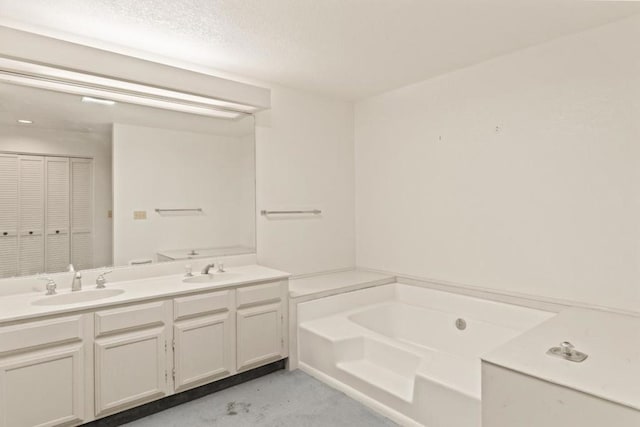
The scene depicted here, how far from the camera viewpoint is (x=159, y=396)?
7.43 ft

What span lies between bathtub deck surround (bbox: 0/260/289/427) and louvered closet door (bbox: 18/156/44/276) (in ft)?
0.68

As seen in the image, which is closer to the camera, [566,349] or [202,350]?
[566,349]

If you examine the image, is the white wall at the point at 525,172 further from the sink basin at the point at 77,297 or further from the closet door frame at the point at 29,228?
the closet door frame at the point at 29,228

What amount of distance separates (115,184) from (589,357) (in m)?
2.91

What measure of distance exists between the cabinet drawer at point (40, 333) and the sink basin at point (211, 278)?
2.60 ft

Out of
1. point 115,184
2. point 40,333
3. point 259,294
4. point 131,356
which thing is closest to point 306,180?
point 259,294

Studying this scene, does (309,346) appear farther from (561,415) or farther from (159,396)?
(561,415)

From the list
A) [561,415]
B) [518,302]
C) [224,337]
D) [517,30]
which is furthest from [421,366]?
[517,30]

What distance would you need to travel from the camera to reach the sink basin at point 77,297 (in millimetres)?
2195

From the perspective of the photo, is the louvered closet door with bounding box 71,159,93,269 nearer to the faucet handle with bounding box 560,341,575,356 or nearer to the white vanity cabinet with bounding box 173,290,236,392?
the white vanity cabinet with bounding box 173,290,236,392

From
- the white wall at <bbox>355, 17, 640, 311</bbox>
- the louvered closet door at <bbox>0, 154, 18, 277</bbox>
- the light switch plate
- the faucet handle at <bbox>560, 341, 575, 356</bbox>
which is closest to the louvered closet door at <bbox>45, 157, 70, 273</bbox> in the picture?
the louvered closet door at <bbox>0, 154, 18, 277</bbox>

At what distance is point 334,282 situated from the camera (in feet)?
11.2

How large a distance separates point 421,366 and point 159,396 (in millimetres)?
1561

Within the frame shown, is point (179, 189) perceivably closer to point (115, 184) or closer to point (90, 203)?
point (115, 184)
